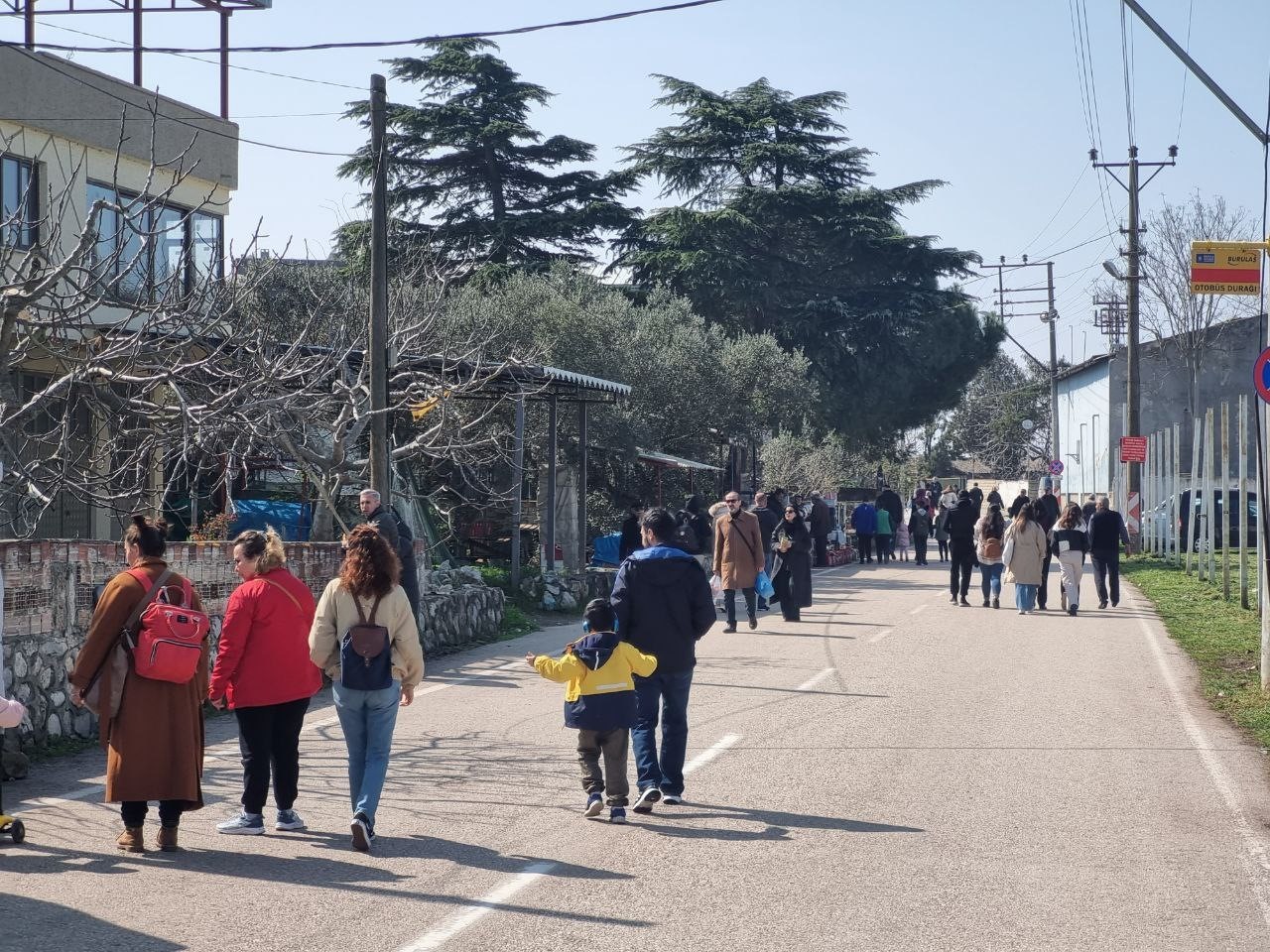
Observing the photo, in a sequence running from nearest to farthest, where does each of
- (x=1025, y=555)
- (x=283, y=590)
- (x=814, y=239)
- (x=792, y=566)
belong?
(x=283, y=590) → (x=792, y=566) → (x=1025, y=555) → (x=814, y=239)

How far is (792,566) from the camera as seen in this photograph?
2042 cm

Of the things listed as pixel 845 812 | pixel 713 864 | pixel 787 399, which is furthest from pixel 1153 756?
pixel 787 399

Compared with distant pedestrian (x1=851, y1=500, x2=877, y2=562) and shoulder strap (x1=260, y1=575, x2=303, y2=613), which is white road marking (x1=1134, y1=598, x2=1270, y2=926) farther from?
distant pedestrian (x1=851, y1=500, x2=877, y2=562)

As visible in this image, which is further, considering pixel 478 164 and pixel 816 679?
pixel 478 164

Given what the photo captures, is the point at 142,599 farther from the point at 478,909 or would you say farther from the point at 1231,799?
the point at 1231,799

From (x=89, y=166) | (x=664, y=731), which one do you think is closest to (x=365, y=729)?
(x=664, y=731)

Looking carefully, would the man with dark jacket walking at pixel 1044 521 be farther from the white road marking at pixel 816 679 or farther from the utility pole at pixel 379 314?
the utility pole at pixel 379 314

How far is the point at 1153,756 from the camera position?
10.0m

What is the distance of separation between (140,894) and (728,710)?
6452mm

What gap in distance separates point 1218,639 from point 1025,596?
4.34 m

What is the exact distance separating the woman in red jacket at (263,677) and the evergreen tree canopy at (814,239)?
38.7m

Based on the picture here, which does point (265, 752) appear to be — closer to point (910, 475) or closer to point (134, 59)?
point (134, 59)

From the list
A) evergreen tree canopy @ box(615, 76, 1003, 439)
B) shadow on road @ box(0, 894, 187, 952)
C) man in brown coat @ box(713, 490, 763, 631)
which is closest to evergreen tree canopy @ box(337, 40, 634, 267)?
evergreen tree canopy @ box(615, 76, 1003, 439)

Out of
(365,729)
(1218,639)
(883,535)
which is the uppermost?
(883,535)
